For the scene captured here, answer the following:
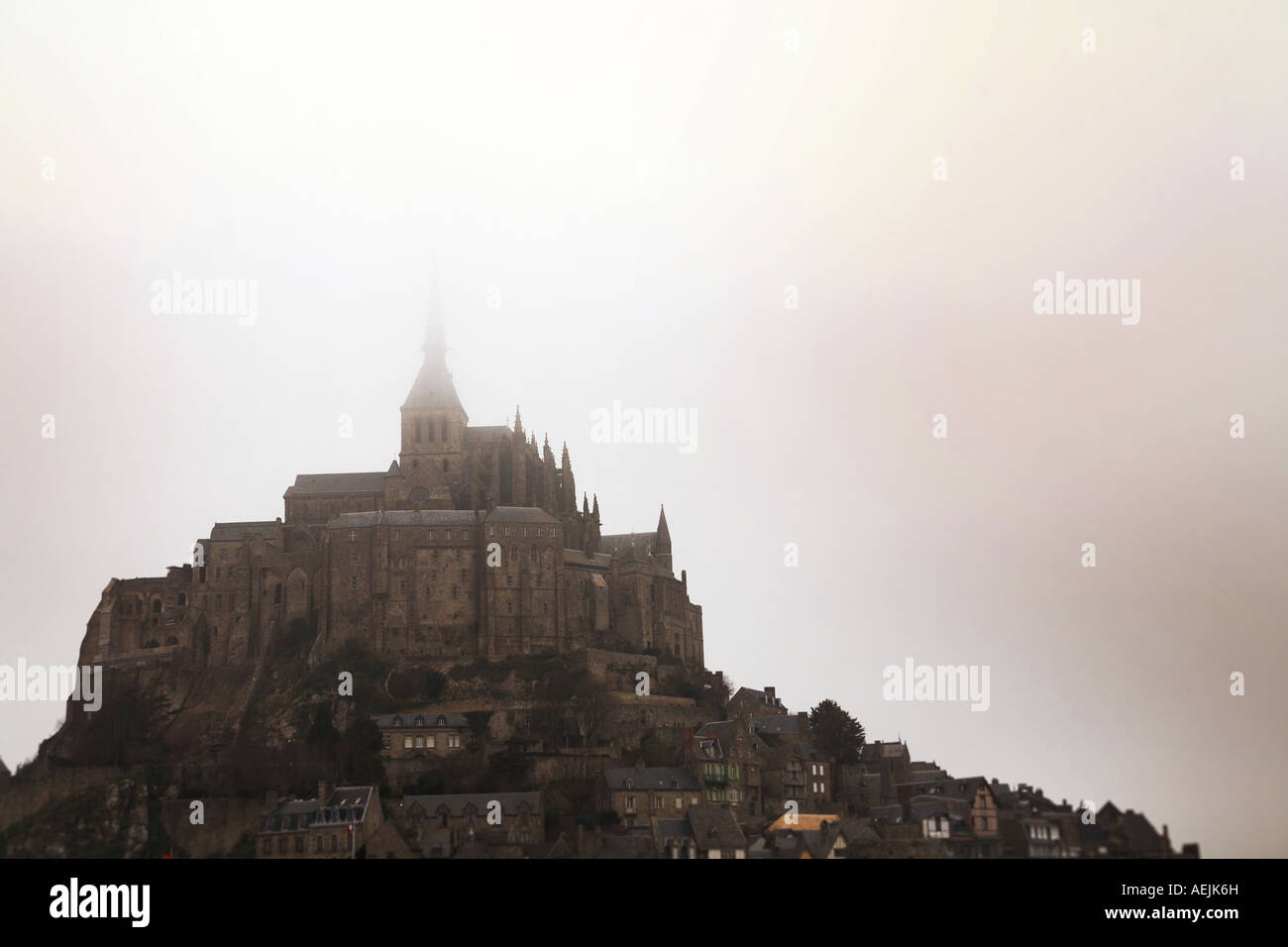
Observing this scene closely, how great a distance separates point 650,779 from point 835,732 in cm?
1246

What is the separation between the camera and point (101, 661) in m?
97.4

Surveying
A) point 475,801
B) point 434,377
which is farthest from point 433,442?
point 475,801

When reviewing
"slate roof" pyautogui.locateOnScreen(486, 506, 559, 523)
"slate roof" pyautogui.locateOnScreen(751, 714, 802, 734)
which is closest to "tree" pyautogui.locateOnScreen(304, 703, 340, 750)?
"slate roof" pyautogui.locateOnScreen(486, 506, 559, 523)

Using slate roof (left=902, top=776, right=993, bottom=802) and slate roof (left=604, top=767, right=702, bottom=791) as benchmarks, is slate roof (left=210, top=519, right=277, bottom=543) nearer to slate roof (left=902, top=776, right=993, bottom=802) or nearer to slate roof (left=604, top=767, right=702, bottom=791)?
slate roof (left=604, top=767, right=702, bottom=791)

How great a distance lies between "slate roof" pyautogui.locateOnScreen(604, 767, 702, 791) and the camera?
79.5 m

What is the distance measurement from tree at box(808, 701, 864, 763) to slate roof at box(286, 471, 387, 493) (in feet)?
85.8

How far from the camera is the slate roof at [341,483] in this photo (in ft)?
331

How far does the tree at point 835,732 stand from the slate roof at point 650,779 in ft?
29.6

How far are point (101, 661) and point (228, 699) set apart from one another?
8.66m

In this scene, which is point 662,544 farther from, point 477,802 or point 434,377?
point 477,802

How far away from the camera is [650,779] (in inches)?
3147
